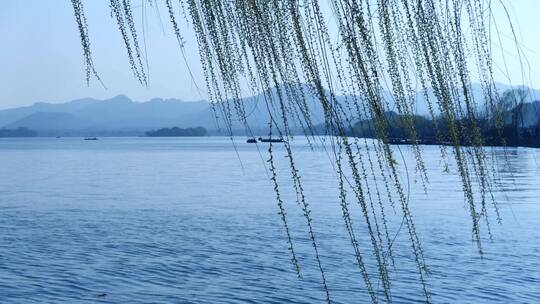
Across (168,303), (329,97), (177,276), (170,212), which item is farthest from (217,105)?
(170,212)

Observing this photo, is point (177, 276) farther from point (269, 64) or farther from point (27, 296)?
point (269, 64)

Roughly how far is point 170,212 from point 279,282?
21.1 meters

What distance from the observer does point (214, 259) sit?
23484 millimetres

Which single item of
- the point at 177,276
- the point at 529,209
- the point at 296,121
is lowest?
the point at 529,209

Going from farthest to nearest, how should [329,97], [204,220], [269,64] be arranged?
[204,220], [269,64], [329,97]

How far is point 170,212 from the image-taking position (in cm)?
3944

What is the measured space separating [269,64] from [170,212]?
37698mm

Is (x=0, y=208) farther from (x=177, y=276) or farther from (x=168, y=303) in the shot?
(x=168, y=303)

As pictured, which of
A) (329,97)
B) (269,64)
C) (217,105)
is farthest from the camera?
(217,105)

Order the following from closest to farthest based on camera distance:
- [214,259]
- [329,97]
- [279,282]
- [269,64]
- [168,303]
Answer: [329,97] → [269,64] → [168,303] → [279,282] → [214,259]

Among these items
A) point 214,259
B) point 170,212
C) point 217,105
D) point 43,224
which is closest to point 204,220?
point 170,212

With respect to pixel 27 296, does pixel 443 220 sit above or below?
below

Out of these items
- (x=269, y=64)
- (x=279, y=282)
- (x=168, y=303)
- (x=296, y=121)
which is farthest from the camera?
(x=279, y=282)

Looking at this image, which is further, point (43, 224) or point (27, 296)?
point (43, 224)
